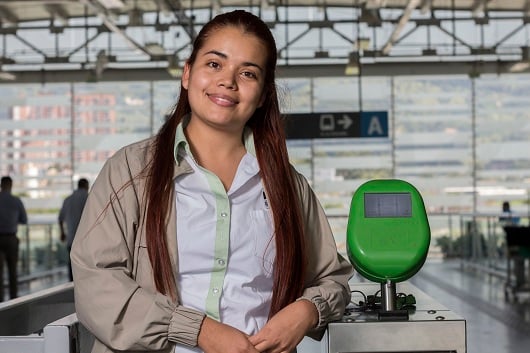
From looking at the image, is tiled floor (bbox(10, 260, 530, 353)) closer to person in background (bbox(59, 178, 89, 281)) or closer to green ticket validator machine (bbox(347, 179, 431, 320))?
person in background (bbox(59, 178, 89, 281))

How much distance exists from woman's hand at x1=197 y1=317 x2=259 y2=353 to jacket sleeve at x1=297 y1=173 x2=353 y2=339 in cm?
26

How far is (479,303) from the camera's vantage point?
9.48m

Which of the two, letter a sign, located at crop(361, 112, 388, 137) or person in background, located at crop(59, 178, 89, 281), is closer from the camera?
person in background, located at crop(59, 178, 89, 281)

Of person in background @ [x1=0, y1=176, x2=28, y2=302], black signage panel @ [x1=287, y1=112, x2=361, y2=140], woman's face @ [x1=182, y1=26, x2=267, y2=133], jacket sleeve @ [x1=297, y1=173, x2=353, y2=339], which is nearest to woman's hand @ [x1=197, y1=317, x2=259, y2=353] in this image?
jacket sleeve @ [x1=297, y1=173, x2=353, y2=339]

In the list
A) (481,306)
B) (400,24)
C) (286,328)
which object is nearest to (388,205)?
(286,328)

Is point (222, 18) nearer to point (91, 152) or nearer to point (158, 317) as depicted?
point (158, 317)

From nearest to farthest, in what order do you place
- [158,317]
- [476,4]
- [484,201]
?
[158,317] < [476,4] < [484,201]

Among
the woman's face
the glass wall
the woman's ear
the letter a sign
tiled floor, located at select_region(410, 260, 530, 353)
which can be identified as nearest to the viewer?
the woman's face

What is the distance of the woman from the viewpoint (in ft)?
4.98

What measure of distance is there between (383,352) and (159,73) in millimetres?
13916

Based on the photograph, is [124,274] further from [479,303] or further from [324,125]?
[324,125]

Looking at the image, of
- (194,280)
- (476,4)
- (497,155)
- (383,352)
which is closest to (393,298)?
(383,352)

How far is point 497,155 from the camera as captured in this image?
51.8ft

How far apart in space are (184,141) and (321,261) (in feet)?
1.28
